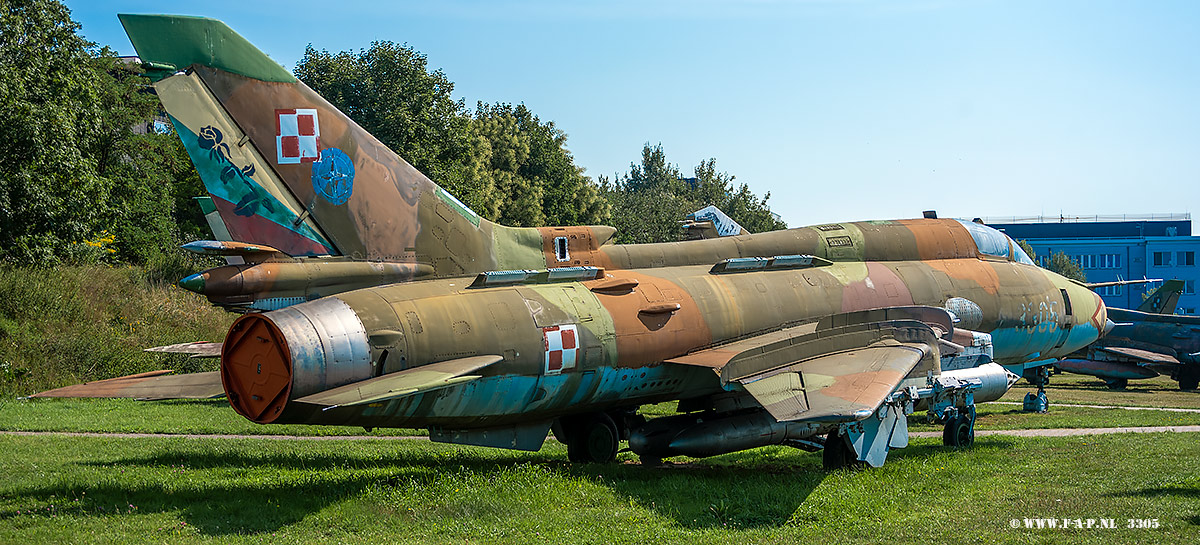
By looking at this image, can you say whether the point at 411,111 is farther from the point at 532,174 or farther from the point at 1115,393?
the point at 1115,393

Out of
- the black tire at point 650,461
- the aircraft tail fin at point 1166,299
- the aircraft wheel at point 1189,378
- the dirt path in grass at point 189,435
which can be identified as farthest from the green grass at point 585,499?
the aircraft tail fin at point 1166,299

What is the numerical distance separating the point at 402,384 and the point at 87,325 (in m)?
26.7

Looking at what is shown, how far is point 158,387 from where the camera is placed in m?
13.3

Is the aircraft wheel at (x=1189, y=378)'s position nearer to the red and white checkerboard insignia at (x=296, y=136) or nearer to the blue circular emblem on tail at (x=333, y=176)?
the blue circular emblem on tail at (x=333, y=176)

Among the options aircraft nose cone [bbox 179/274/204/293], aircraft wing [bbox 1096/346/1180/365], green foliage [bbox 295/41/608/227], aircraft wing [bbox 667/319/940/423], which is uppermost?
green foliage [bbox 295/41/608/227]

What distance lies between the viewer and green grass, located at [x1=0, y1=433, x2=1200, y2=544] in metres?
10.7

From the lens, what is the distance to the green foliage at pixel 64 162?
32.2 m

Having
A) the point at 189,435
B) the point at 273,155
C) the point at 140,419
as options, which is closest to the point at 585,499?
the point at 273,155

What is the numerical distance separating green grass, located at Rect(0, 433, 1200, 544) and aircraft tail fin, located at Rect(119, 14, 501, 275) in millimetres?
3559

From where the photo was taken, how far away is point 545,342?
13.7 m

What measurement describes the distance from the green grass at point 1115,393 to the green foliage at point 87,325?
95.1 ft

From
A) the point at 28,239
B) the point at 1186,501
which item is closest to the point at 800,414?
the point at 1186,501

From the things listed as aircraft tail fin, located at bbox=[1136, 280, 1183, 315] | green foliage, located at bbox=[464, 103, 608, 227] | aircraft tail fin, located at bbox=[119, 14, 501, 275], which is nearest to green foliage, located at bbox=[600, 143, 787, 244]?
green foliage, located at bbox=[464, 103, 608, 227]

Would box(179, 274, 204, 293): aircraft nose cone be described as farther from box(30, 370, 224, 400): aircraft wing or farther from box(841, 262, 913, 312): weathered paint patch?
box(841, 262, 913, 312): weathered paint patch
